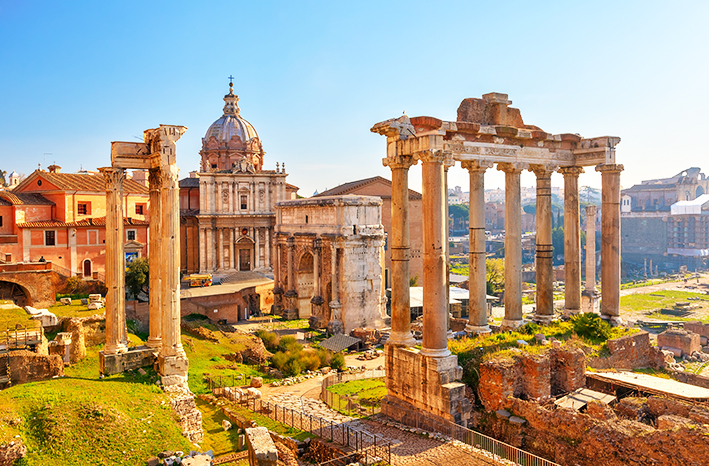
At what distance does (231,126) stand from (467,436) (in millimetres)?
45426

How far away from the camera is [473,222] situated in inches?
635

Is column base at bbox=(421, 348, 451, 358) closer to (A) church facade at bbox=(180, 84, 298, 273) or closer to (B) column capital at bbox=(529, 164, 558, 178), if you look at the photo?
(B) column capital at bbox=(529, 164, 558, 178)

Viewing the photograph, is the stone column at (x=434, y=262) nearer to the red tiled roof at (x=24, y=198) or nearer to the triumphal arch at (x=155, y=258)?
the triumphal arch at (x=155, y=258)

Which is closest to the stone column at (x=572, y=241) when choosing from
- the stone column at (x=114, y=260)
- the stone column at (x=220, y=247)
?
the stone column at (x=114, y=260)

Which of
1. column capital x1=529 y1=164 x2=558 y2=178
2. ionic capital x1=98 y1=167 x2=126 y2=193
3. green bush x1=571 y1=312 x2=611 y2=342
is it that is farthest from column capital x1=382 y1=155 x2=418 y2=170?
green bush x1=571 y1=312 x2=611 y2=342

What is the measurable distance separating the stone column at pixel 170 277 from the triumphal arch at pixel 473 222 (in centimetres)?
545

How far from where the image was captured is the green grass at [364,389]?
16.3 metres

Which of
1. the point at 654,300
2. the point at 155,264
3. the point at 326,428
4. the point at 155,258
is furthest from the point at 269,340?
the point at 654,300

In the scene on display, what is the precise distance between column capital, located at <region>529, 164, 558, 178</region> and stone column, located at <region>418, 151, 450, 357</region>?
5.17 metres

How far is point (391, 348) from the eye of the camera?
14211mm

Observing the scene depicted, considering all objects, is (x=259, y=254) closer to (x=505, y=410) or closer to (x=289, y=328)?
(x=289, y=328)

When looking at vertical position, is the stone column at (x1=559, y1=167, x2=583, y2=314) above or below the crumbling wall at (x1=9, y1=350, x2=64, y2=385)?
above

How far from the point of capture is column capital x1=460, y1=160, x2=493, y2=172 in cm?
1549

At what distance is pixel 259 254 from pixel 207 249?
4644 mm
